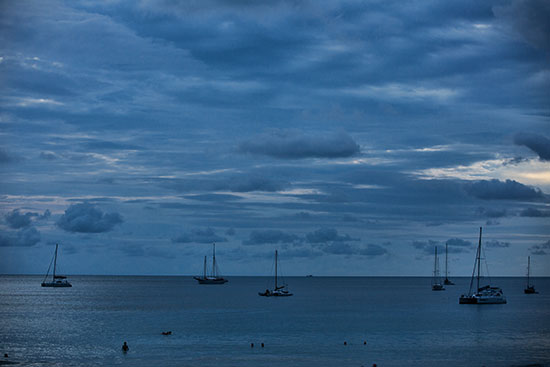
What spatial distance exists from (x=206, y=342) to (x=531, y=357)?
45287 millimetres

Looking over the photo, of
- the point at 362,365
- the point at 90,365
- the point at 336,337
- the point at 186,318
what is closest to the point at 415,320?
the point at 336,337

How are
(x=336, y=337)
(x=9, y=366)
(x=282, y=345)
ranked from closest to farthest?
(x=9, y=366) → (x=282, y=345) → (x=336, y=337)

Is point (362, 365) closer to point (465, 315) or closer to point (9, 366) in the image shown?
point (9, 366)

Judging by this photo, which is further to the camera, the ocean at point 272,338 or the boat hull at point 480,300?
the boat hull at point 480,300

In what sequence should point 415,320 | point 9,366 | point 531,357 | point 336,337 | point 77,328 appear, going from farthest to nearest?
point 415,320
point 77,328
point 336,337
point 531,357
point 9,366

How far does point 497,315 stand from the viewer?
484 feet

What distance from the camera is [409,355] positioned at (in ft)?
272

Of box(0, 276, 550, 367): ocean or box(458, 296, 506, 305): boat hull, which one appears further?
box(458, 296, 506, 305): boat hull

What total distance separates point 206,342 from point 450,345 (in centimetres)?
3631

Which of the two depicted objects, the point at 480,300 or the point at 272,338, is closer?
the point at 272,338

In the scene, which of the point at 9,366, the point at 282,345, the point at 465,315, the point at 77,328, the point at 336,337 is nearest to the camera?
the point at 9,366

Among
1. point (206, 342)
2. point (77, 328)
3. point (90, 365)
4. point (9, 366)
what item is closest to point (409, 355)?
point (206, 342)

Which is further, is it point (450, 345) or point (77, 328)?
point (77, 328)

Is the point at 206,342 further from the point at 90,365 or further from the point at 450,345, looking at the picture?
the point at 450,345
